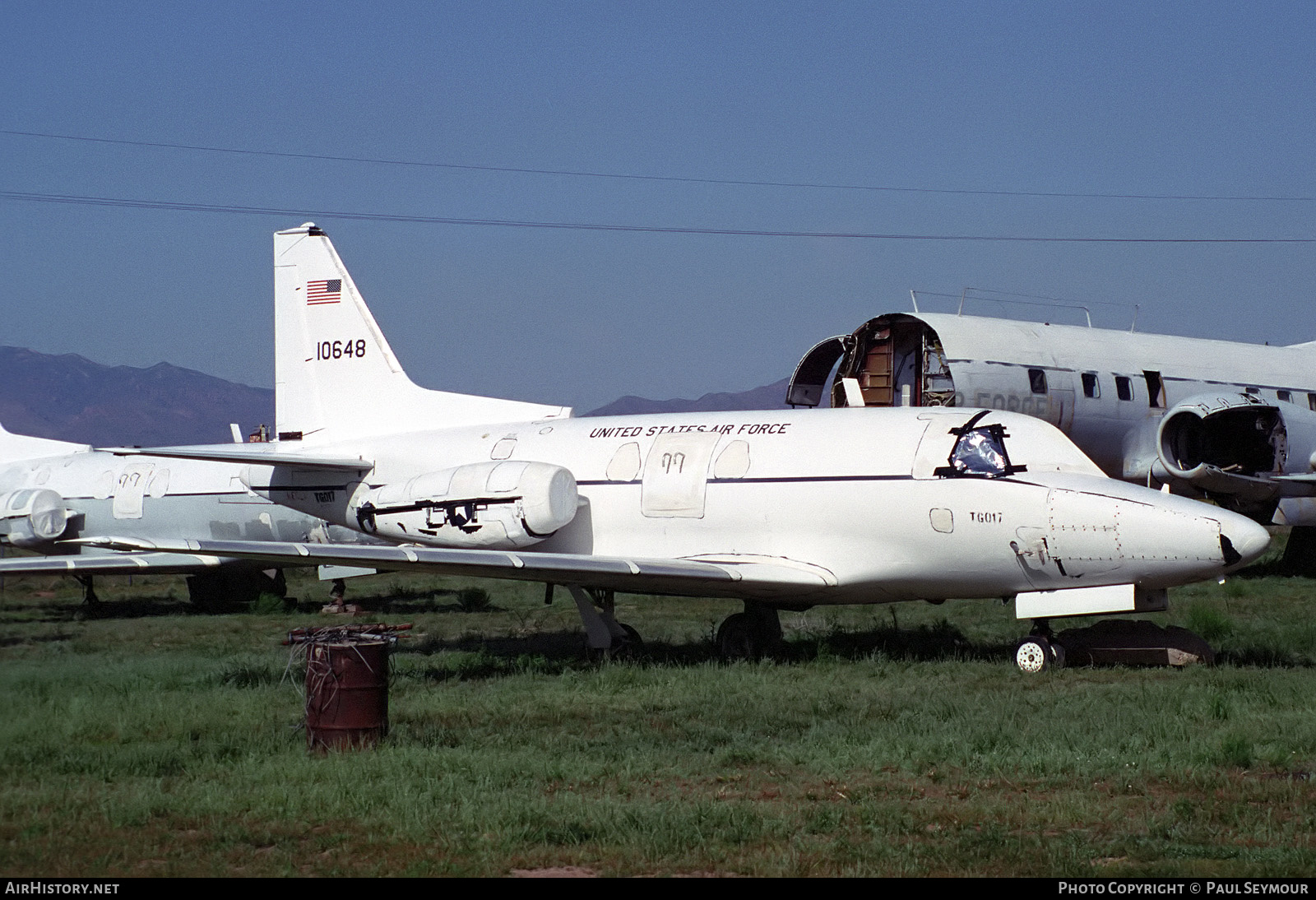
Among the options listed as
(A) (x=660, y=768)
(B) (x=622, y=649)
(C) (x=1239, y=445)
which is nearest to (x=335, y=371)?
(B) (x=622, y=649)

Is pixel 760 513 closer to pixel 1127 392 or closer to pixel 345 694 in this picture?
pixel 345 694

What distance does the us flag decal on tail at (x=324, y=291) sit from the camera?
21.9m

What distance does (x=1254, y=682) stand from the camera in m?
13.0

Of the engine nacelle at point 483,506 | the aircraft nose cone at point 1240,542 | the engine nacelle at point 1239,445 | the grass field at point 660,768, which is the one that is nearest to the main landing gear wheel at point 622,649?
the grass field at point 660,768

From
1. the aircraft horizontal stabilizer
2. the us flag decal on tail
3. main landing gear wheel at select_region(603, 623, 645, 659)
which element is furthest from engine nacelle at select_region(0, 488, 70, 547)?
main landing gear wheel at select_region(603, 623, 645, 659)

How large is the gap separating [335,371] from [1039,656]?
11.5 m

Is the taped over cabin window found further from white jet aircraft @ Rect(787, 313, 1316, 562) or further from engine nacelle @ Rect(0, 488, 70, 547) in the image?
engine nacelle @ Rect(0, 488, 70, 547)

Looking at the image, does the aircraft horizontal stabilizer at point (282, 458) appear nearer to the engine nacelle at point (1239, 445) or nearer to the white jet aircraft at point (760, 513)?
the white jet aircraft at point (760, 513)

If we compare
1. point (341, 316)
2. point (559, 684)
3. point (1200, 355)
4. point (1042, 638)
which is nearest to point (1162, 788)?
point (1042, 638)

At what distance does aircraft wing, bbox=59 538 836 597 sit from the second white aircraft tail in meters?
4.71

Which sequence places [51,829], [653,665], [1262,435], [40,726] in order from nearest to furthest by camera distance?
[51,829]
[40,726]
[653,665]
[1262,435]

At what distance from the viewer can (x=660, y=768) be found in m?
10.0
